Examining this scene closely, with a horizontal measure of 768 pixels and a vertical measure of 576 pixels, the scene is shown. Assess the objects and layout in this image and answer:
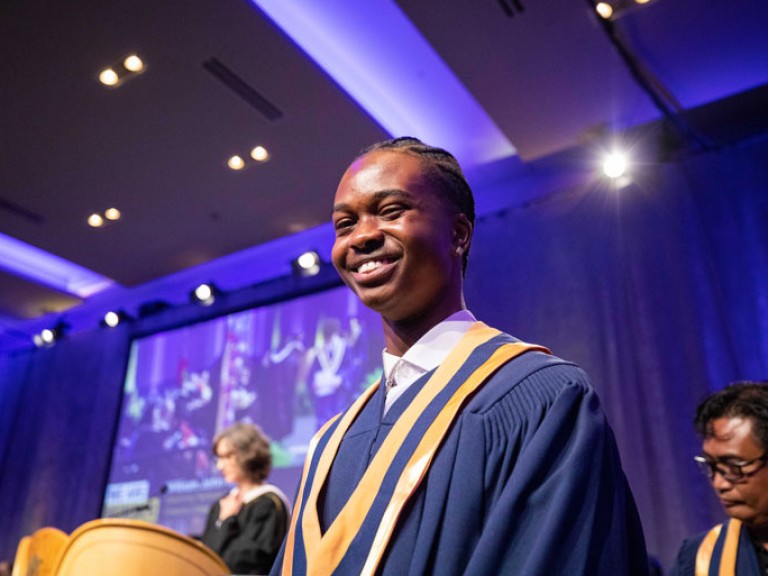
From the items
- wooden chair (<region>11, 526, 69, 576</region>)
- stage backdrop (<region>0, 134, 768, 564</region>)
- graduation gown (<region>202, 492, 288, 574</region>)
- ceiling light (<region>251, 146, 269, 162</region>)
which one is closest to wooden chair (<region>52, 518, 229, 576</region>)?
wooden chair (<region>11, 526, 69, 576</region>)

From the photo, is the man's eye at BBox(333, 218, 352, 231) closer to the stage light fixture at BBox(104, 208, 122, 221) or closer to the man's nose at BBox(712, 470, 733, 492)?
the man's nose at BBox(712, 470, 733, 492)

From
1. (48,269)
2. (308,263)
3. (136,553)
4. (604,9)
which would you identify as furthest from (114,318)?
(136,553)

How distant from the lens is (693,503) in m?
4.57

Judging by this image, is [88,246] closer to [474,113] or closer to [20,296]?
[20,296]

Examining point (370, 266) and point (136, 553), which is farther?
point (136, 553)

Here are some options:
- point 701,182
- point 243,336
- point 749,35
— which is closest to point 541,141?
point 701,182

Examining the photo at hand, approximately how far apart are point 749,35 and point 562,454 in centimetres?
457

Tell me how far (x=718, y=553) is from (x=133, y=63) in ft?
14.1

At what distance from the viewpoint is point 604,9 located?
4.17 m

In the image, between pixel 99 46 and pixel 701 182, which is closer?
pixel 99 46

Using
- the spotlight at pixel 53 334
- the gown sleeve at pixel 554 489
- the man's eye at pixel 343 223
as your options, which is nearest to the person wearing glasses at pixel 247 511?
the man's eye at pixel 343 223

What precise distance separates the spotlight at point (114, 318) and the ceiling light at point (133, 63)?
4.53m

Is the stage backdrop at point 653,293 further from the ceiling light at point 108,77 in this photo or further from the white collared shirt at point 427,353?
the white collared shirt at point 427,353

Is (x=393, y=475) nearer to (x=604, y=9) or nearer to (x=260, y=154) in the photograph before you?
(x=604, y=9)
